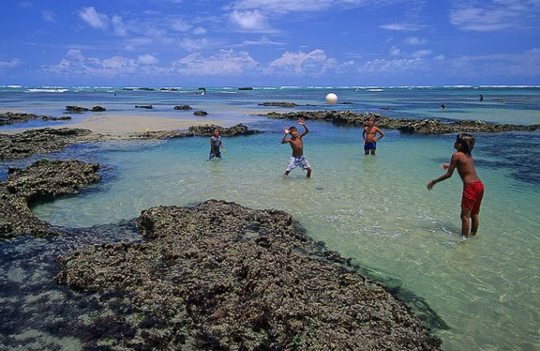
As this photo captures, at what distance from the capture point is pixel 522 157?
52.4 ft

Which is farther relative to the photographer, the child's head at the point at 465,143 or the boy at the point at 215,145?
the boy at the point at 215,145

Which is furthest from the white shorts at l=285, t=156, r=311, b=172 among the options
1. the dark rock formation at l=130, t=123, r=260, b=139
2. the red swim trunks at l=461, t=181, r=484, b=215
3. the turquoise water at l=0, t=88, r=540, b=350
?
the dark rock formation at l=130, t=123, r=260, b=139

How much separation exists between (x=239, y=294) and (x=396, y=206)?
5.40 m

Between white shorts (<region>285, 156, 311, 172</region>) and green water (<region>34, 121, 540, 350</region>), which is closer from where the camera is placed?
green water (<region>34, 121, 540, 350</region>)

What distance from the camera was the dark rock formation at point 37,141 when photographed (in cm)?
1572

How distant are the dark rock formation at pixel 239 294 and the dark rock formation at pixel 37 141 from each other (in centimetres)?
1236

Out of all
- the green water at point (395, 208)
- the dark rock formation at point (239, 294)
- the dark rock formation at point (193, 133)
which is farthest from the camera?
the dark rock formation at point (193, 133)

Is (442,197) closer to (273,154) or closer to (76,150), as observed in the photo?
(273,154)

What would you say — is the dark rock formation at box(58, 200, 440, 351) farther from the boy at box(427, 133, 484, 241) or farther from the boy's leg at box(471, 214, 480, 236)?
the boy's leg at box(471, 214, 480, 236)

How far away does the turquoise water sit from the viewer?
5086 millimetres

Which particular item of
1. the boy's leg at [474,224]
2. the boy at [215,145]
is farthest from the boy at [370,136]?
the boy's leg at [474,224]

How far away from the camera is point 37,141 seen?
18.4m

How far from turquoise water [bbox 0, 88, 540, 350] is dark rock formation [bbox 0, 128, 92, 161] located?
142 centimetres

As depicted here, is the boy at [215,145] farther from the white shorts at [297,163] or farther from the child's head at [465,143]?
the child's head at [465,143]
